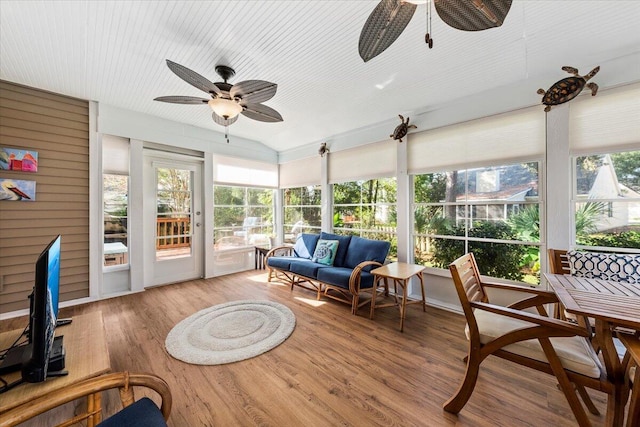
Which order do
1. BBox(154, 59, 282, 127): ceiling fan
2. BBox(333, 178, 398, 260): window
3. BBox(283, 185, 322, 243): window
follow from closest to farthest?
BBox(154, 59, 282, 127): ceiling fan → BBox(333, 178, 398, 260): window → BBox(283, 185, 322, 243): window

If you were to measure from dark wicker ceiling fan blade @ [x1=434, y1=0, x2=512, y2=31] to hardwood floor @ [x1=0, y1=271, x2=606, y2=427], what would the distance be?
7.31 ft

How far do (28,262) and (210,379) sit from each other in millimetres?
3016

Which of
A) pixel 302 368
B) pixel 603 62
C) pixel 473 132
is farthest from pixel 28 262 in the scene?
pixel 603 62

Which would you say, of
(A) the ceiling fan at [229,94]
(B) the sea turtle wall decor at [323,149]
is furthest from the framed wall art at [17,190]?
(B) the sea turtle wall decor at [323,149]

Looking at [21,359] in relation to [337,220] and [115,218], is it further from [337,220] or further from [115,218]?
[337,220]

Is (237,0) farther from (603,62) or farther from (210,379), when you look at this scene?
(603,62)

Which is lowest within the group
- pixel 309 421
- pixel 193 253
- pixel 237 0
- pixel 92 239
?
pixel 309 421

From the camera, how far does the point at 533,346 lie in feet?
4.68

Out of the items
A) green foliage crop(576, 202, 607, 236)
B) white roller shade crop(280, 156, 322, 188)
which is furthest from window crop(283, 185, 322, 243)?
green foliage crop(576, 202, 607, 236)

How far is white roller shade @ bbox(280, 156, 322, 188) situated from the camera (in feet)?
15.8

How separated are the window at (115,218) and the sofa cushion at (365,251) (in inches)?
134

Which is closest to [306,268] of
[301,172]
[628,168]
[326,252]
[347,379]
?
[326,252]

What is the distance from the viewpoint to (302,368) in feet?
6.45

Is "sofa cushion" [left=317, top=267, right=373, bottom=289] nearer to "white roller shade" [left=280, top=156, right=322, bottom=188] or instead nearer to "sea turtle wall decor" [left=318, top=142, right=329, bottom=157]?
"white roller shade" [left=280, top=156, right=322, bottom=188]
